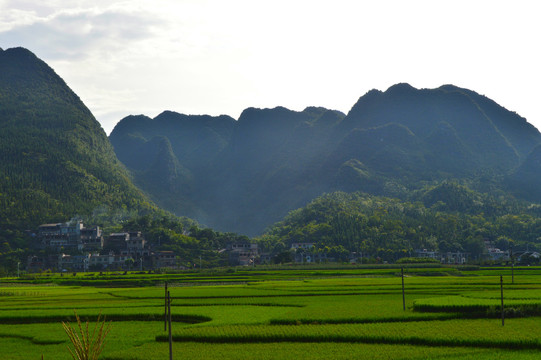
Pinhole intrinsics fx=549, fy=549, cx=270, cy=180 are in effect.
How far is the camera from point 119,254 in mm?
136875

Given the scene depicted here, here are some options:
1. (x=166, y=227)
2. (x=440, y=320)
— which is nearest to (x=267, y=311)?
(x=440, y=320)

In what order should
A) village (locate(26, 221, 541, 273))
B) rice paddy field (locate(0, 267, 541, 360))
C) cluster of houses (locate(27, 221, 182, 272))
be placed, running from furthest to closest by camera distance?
1. village (locate(26, 221, 541, 273))
2. cluster of houses (locate(27, 221, 182, 272))
3. rice paddy field (locate(0, 267, 541, 360))

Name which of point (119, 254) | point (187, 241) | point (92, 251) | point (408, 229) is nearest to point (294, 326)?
point (119, 254)

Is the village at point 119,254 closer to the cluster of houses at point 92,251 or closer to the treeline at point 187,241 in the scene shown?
the cluster of houses at point 92,251

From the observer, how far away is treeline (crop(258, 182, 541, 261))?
142 m

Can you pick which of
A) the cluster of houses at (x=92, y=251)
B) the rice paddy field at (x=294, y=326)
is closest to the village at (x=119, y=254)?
the cluster of houses at (x=92, y=251)

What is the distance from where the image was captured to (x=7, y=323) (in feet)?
129

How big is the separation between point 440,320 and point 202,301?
22211mm

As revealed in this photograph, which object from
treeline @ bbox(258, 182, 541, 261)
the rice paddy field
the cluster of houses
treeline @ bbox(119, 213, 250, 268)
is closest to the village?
the cluster of houses

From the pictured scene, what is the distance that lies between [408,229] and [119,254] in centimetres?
7689

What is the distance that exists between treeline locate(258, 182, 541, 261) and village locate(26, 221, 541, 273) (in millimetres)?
3270

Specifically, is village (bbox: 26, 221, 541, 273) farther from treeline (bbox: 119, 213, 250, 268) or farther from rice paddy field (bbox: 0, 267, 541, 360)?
rice paddy field (bbox: 0, 267, 541, 360)

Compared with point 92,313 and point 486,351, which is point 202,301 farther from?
point 486,351

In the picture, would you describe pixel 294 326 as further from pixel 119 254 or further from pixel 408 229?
pixel 408 229
